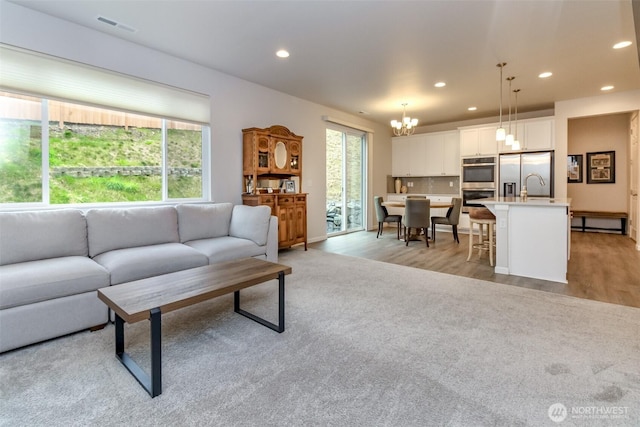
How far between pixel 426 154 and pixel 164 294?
768 cm

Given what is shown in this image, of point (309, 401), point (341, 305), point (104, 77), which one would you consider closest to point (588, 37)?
point (341, 305)

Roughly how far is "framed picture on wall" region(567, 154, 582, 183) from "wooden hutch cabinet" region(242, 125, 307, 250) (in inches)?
273

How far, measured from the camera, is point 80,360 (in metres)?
2.02

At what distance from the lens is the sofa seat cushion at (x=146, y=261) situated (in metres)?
2.63

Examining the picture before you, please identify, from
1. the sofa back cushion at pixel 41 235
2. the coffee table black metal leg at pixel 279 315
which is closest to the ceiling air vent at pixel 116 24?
the sofa back cushion at pixel 41 235

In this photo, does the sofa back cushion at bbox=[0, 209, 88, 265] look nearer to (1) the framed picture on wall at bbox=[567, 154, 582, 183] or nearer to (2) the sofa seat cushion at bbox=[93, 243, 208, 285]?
(2) the sofa seat cushion at bbox=[93, 243, 208, 285]

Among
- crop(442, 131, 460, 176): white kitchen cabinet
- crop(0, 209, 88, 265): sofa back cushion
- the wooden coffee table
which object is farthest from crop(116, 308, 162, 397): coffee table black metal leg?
crop(442, 131, 460, 176): white kitchen cabinet

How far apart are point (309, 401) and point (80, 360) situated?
154 cm

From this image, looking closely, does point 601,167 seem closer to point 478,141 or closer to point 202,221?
point 478,141

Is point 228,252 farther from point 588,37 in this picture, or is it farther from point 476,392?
point 588,37

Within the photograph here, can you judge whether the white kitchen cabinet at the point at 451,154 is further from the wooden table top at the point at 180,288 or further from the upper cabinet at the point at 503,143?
the wooden table top at the point at 180,288

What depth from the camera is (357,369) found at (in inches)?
75.3

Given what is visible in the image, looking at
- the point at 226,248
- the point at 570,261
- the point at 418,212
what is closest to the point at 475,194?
the point at 418,212

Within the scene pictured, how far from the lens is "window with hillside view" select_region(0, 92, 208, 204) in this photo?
3092mm
